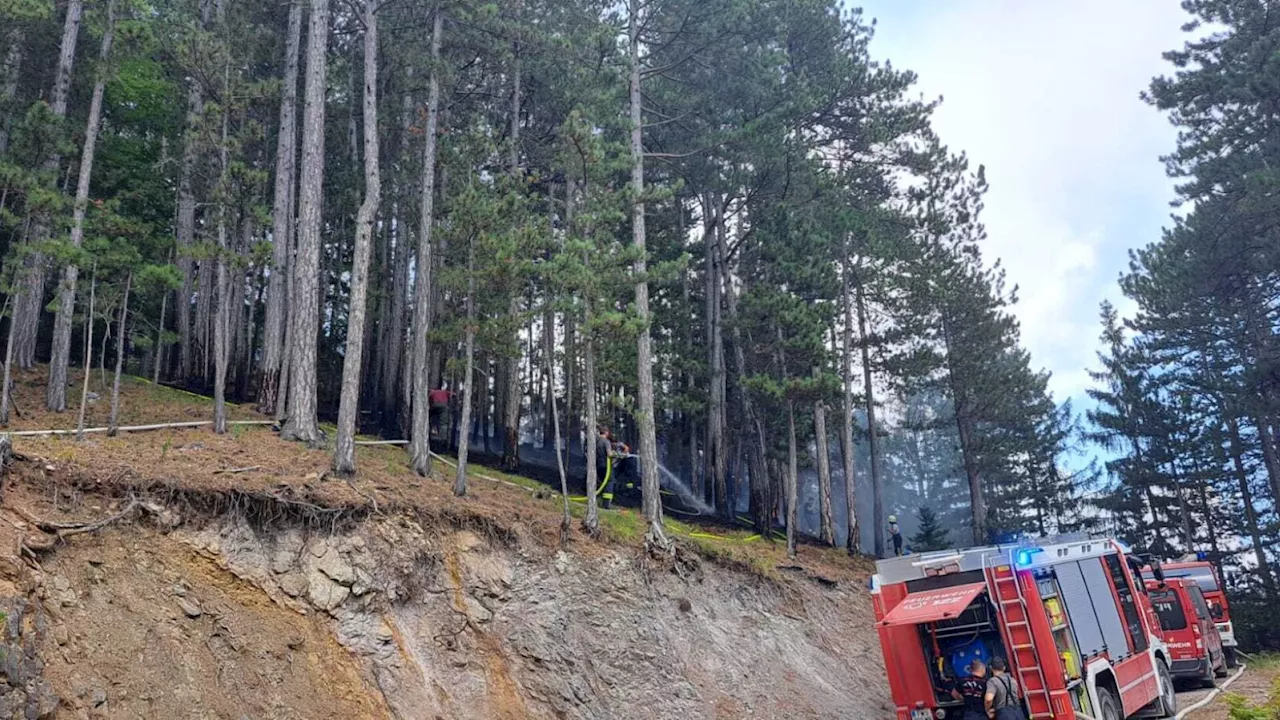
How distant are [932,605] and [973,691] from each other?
1.25 m

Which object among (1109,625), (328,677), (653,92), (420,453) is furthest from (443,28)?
(1109,625)

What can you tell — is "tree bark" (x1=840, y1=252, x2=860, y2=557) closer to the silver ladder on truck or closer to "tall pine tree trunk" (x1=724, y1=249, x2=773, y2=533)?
"tall pine tree trunk" (x1=724, y1=249, x2=773, y2=533)

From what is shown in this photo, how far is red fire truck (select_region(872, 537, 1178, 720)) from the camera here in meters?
10.2

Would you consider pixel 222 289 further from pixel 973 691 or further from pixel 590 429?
pixel 973 691

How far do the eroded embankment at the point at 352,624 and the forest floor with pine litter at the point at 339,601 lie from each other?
0.02 m

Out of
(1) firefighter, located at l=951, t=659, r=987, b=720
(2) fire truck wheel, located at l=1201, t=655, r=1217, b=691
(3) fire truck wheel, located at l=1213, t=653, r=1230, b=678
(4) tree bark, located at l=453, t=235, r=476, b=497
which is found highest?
(4) tree bark, located at l=453, t=235, r=476, b=497

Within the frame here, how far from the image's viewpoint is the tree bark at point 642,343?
15625 mm

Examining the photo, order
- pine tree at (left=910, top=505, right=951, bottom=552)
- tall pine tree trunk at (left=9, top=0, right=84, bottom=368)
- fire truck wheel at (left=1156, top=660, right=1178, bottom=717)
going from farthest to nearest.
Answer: pine tree at (left=910, top=505, right=951, bottom=552) → tall pine tree trunk at (left=9, top=0, right=84, bottom=368) → fire truck wheel at (left=1156, top=660, right=1178, bottom=717)

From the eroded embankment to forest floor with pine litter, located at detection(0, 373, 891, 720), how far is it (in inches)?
0.9

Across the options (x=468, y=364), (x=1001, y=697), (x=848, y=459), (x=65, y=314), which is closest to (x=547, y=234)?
(x=468, y=364)

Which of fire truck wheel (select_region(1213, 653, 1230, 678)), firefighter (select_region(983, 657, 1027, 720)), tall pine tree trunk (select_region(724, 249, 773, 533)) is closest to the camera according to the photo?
firefighter (select_region(983, 657, 1027, 720))

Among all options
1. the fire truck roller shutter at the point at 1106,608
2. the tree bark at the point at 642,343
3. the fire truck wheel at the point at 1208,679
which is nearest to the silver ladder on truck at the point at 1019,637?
the fire truck roller shutter at the point at 1106,608

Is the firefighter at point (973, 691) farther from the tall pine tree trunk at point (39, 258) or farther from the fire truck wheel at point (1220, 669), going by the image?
the tall pine tree trunk at point (39, 258)

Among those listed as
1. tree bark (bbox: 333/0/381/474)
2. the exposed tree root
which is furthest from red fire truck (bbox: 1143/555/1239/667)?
the exposed tree root
